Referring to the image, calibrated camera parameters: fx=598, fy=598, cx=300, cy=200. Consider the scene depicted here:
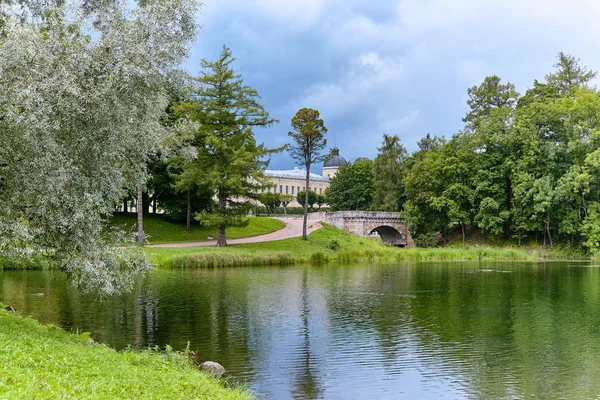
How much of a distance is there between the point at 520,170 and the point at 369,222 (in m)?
16.2

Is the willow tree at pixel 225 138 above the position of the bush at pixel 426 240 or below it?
above

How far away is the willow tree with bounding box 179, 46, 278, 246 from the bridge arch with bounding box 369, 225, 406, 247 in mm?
25195

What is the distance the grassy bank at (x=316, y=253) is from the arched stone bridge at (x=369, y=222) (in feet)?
10.1

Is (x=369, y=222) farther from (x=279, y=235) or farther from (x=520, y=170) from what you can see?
(x=520, y=170)

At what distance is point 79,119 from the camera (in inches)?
544

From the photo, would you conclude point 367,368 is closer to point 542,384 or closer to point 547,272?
point 542,384

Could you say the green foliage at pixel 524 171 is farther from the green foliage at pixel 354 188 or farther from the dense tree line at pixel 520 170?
the green foliage at pixel 354 188

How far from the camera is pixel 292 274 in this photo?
117 feet

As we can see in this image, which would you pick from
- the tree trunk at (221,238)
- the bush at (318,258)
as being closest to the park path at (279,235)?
the tree trunk at (221,238)

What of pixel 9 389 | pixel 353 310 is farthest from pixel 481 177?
pixel 9 389

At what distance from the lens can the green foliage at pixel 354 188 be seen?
89875 millimetres

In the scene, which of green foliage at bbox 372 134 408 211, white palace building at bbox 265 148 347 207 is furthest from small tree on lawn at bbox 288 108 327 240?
white palace building at bbox 265 148 347 207

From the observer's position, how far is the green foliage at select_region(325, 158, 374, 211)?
8988cm

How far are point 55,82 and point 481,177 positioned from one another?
55.3 meters
